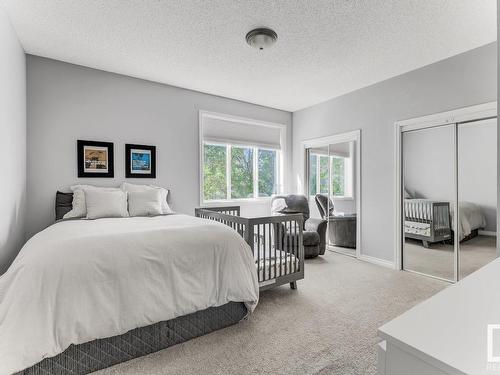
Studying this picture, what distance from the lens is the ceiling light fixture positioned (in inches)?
98.0

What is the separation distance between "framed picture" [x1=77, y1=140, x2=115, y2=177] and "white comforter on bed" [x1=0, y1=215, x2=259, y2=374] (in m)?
1.65

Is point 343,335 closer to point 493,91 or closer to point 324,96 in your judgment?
point 493,91

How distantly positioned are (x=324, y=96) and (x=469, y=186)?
241 cm

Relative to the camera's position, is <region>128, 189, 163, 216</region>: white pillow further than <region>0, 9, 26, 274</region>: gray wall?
Yes

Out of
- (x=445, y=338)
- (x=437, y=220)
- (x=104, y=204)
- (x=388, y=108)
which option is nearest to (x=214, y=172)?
(x=104, y=204)

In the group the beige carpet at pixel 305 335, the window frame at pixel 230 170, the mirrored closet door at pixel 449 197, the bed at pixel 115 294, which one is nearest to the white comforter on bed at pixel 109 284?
the bed at pixel 115 294

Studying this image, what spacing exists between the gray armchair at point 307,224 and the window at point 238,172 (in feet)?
1.71

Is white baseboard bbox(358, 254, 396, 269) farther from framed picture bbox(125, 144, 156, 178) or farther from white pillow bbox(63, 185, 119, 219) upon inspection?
white pillow bbox(63, 185, 119, 219)

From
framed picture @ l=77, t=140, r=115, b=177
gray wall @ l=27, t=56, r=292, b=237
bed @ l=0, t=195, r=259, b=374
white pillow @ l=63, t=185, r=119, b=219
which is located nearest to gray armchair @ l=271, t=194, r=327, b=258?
gray wall @ l=27, t=56, r=292, b=237

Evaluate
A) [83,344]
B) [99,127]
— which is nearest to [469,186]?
[83,344]

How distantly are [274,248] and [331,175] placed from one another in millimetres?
2315

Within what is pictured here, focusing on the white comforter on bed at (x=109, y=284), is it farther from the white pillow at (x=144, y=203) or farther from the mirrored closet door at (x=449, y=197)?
Result: the mirrored closet door at (x=449, y=197)

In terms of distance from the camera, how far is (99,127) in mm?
3354

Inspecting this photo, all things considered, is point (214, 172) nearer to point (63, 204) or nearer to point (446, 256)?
point (63, 204)
